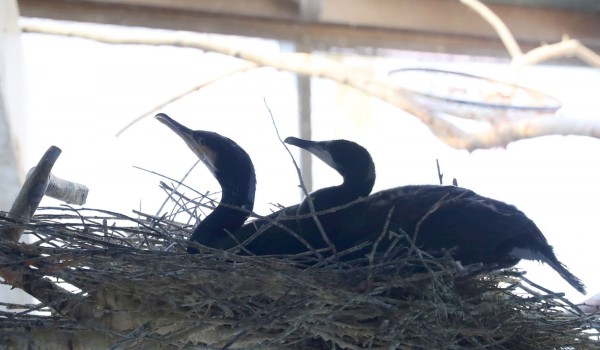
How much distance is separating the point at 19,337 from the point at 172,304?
31cm

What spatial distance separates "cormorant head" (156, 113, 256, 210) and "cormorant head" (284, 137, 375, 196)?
142mm

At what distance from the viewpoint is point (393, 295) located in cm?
172

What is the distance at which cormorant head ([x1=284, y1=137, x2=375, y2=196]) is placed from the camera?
2.06 m

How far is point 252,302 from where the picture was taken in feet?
5.45

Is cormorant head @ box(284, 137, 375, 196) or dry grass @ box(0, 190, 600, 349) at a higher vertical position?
cormorant head @ box(284, 137, 375, 196)

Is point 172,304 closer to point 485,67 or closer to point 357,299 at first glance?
point 357,299

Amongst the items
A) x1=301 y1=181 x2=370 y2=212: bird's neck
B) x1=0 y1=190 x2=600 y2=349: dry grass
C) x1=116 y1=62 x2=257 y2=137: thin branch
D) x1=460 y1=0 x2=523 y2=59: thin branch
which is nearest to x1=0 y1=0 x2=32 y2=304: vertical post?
x1=116 y1=62 x2=257 y2=137: thin branch

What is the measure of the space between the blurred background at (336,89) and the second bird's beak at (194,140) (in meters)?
0.82

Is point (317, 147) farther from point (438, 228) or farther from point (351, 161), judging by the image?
point (438, 228)

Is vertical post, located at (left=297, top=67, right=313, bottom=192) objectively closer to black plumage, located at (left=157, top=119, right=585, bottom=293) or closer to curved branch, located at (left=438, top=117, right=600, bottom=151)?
curved branch, located at (left=438, top=117, right=600, bottom=151)

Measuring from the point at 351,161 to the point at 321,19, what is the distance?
1.19 m

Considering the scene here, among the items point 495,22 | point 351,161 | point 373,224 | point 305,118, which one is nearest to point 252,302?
point 373,224

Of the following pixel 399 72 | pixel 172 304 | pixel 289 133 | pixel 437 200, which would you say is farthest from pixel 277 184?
pixel 172 304

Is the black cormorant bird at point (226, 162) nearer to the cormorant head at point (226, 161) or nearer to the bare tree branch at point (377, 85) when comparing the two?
the cormorant head at point (226, 161)
